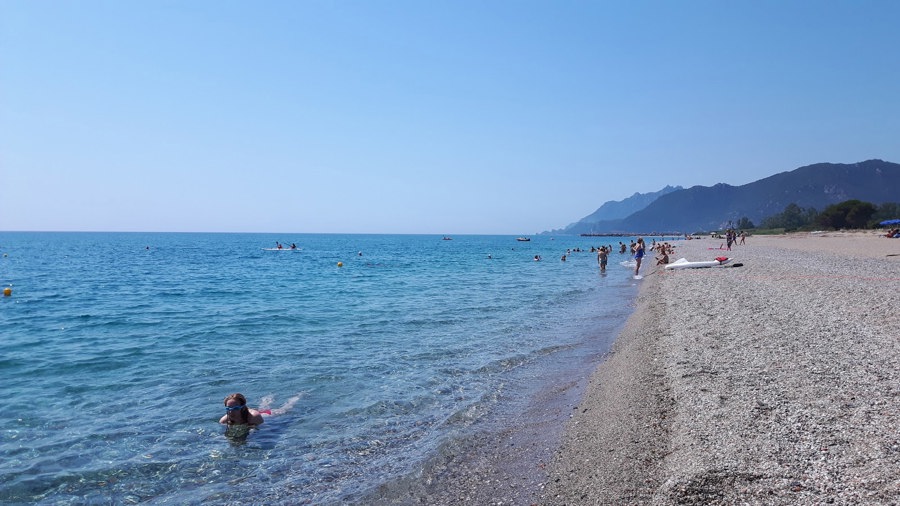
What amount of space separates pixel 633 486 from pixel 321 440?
438 centimetres

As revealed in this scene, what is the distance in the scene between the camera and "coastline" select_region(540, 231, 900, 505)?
14.7 feet

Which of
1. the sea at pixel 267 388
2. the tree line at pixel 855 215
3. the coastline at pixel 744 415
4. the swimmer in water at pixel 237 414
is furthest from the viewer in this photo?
the tree line at pixel 855 215

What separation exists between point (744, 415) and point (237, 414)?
688 centimetres

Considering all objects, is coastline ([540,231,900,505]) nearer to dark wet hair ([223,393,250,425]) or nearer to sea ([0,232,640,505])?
sea ([0,232,640,505])

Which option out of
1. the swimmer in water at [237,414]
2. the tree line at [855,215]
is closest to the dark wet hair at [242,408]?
the swimmer in water at [237,414]

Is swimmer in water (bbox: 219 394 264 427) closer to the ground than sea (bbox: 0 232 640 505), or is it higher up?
higher up

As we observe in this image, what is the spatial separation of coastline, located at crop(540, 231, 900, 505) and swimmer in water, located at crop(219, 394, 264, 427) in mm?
4648

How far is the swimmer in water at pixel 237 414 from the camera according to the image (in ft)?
26.0

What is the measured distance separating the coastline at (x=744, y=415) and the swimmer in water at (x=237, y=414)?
15.2 ft

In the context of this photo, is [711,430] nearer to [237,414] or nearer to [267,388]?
[237,414]

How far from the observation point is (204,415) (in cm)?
856

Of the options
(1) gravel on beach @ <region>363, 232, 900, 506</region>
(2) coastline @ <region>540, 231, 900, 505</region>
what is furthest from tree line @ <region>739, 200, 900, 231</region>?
(1) gravel on beach @ <region>363, 232, 900, 506</region>

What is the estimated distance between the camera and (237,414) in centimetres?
795

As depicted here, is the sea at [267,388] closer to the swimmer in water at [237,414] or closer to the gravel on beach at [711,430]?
the swimmer in water at [237,414]
